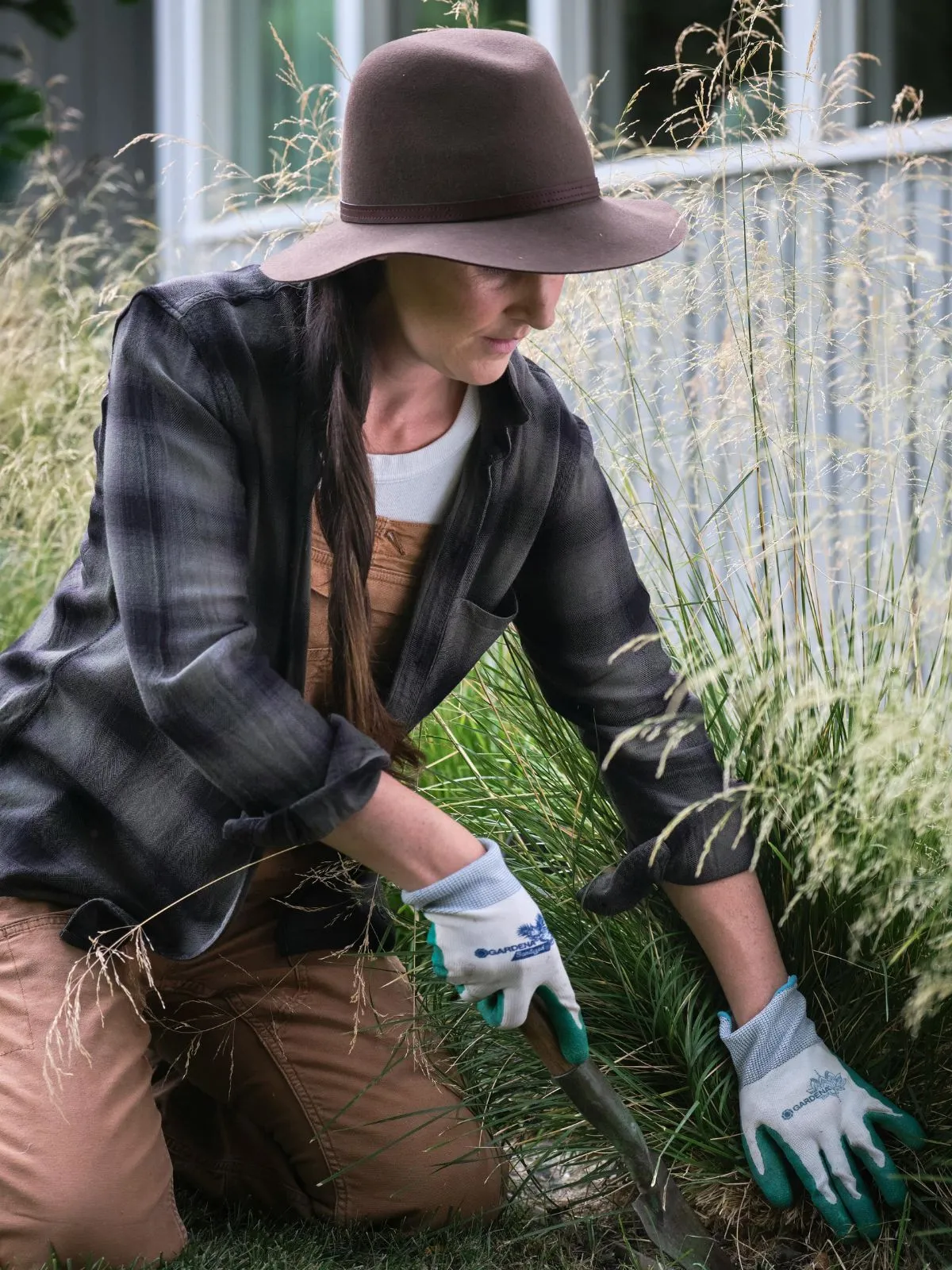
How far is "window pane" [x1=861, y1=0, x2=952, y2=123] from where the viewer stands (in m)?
4.10

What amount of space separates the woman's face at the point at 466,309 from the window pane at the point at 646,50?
3218 millimetres

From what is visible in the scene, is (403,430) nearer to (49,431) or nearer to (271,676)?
(271,676)

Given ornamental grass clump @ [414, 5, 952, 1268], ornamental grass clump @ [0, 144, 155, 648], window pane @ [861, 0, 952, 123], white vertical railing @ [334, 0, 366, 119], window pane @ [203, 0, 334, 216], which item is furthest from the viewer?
window pane @ [203, 0, 334, 216]

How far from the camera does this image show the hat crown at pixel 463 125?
5.09 ft

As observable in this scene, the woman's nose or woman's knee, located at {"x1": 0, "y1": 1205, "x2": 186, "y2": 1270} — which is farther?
woman's knee, located at {"x1": 0, "y1": 1205, "x2": 186, "y2": 1270}

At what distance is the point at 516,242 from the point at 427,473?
43 cm

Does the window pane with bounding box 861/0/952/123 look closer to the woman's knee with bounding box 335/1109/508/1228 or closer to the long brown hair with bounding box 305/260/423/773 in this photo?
the long brown hair with bounding box 305/260/423/773

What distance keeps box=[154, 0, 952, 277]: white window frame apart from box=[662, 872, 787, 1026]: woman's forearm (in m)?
1.05

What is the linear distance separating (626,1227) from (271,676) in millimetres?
848

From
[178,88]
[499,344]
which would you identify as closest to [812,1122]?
[499,344]

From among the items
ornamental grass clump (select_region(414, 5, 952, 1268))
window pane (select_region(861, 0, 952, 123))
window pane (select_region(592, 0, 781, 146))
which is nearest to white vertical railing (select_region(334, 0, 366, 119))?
window pane (select_region(592, 0, 781, 146))

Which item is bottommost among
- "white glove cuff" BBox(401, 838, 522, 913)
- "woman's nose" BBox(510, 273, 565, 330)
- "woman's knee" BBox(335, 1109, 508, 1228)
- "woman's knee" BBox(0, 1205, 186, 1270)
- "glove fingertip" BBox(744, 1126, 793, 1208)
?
"woman's knee" BBox(335, 1109, 508, 1228)

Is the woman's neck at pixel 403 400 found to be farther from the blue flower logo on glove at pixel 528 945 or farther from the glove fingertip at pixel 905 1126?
the glove fingertip at pixel 905 1126

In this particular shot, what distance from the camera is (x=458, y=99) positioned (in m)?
1.55
